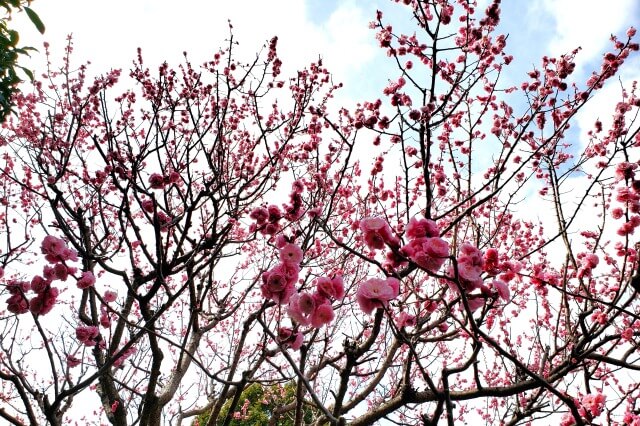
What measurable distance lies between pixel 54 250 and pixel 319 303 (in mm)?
1776

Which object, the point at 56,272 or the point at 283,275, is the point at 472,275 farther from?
the point at 56,272

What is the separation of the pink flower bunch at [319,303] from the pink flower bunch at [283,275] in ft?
0.32

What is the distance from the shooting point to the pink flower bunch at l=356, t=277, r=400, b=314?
190 centimetres

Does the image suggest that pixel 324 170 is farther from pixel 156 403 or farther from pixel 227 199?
pixel 156 403

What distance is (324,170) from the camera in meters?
5.66

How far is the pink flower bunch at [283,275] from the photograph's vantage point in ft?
7.06

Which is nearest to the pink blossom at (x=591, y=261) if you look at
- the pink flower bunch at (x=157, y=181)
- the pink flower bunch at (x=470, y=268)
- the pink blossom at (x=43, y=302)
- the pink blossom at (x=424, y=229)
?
the pink flower bunch at (x=470, y=268)

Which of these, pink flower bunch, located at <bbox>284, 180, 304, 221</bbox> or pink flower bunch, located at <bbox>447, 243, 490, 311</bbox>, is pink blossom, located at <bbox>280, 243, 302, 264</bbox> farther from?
pink flower bunch, located at <bbox>284, 180, 304, 221</bbox>

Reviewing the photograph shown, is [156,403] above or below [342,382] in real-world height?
above

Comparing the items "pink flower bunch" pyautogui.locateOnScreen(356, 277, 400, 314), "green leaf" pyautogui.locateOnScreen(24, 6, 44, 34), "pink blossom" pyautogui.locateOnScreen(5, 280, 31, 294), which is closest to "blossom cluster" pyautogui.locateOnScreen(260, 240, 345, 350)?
"pink flower bunch" pyautogui.locateOnScreen(356, 277, 400, 314)

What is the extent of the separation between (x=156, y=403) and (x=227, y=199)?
90.8 inches

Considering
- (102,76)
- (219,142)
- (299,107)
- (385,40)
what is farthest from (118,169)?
(385,40)

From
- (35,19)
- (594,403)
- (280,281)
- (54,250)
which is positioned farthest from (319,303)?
(35,19)

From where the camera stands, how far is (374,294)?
1911mm
